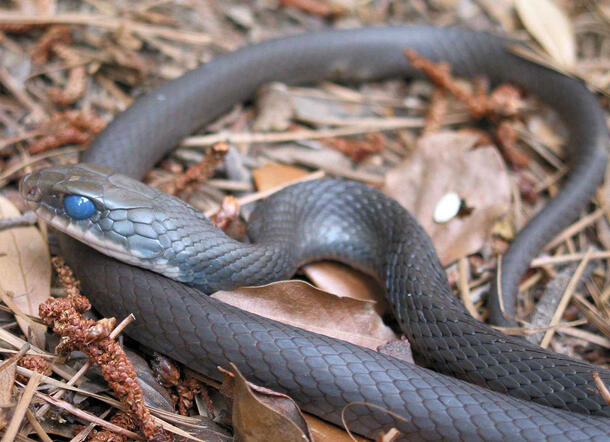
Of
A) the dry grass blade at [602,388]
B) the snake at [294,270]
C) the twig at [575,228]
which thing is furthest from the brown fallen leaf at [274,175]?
the dry grass blade at [602,388]

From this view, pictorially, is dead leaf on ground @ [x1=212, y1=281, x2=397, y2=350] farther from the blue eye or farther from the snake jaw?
the blue eye

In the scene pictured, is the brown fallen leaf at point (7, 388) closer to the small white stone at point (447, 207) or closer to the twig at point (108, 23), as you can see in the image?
the small white stone at point (447, 207)

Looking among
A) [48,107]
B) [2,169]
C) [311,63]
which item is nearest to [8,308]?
[2,169]

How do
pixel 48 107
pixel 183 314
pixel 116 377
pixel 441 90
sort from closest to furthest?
1. pixel 116 377
2. pixel 183 314
3. pixel 48 107
4. pixel 441 90

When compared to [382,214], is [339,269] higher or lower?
lower

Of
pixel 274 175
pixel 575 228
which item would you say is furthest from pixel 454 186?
pixel 274 175

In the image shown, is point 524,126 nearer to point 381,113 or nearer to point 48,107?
point 381,113

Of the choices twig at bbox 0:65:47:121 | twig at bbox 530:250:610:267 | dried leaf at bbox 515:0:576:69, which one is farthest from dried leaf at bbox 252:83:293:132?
dried leaf at bbox 515:0:576:69
